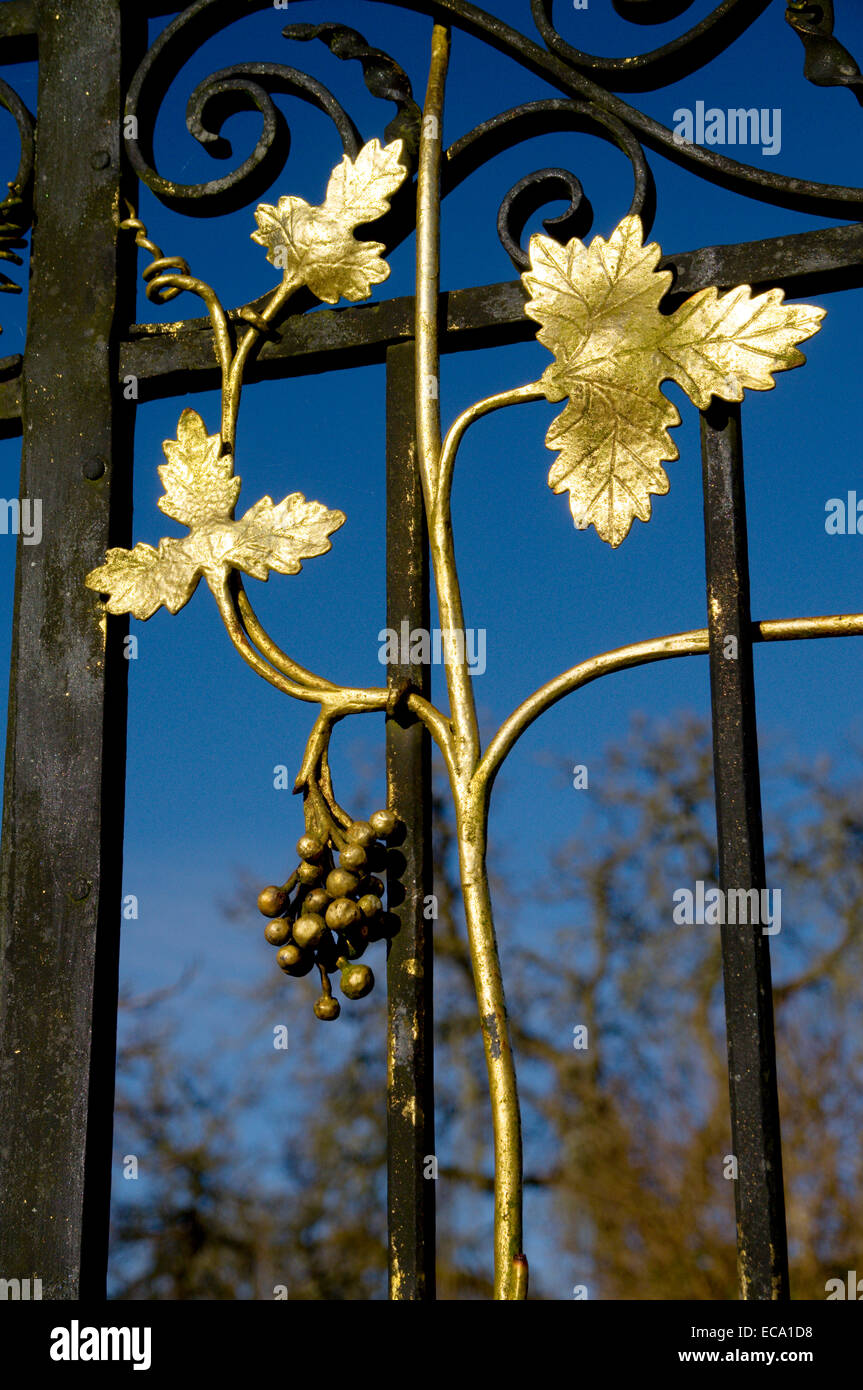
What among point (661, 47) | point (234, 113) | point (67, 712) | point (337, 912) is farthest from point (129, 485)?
point (661, 47)

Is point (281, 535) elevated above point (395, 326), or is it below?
below

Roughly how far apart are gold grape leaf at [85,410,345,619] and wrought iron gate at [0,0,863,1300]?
39 millimetres

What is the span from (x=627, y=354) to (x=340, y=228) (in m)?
0.27

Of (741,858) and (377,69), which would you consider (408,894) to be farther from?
(377,69)

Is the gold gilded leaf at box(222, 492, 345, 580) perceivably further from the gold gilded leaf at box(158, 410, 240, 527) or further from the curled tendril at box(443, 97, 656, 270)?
the curled tendril at box(443, 97, 656, 270)

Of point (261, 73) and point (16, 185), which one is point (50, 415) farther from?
point (261, 73)

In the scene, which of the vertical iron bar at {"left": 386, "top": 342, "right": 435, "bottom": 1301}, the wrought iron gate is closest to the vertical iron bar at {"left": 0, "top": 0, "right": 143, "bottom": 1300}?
the wrought iron gate

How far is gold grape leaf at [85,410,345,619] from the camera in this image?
1.23 meters

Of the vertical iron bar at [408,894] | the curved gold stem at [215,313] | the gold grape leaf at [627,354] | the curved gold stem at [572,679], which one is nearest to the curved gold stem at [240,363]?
the curved gold stem at [215,313]

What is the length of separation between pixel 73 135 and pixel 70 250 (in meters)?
0.11

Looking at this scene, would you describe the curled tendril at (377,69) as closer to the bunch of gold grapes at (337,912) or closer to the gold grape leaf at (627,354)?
the gold grape leaf at (627,354)

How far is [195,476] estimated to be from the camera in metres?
1.29

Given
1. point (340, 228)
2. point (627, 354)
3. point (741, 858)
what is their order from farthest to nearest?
1. point (340, 228)
2. point (627, 354)
3. point (741, 858)
